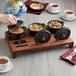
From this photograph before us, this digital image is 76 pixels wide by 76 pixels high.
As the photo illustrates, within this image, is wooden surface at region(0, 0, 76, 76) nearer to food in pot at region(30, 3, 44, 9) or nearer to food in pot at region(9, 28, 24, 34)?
food in pot at region(9, 28, 24, 34)

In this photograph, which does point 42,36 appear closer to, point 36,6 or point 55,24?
point 55,24

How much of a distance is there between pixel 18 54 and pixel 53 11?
795 mm

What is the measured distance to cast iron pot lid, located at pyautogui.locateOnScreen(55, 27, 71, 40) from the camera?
174 cm

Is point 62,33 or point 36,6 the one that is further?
point 36,6

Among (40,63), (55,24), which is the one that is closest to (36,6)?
(55,24)

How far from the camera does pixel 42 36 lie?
1.70 meters

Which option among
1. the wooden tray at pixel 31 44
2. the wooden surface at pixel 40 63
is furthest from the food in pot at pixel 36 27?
the wooden surface at pixel 40 63

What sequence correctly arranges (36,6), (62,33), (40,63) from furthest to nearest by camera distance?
(36,6)
(62,33)
(40,63)

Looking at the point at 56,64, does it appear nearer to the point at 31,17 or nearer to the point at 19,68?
the point at 19,68

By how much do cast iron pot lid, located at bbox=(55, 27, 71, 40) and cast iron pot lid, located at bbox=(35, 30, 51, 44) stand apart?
0.07 meters

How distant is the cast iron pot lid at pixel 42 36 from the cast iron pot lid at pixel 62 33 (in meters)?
0.07

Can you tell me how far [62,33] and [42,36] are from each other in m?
0.16

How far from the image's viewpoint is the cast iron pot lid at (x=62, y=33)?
5.71 ft

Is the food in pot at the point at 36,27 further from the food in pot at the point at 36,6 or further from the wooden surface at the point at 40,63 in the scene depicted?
the food in pot at the point at 36,6
